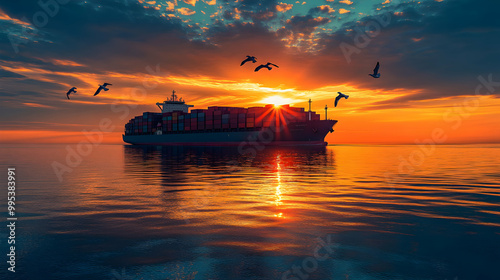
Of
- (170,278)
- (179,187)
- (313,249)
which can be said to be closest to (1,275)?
(170,278)

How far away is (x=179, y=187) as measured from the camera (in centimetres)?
1783

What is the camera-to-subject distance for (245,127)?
94188 millimetres

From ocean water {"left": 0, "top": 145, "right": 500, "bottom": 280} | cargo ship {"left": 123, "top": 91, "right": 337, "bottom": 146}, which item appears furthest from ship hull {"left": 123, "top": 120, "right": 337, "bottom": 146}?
ocean water {"left": 0, "top": 145, "right": 500, "bottom": 280}

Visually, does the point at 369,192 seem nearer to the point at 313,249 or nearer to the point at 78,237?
the point at 313,249

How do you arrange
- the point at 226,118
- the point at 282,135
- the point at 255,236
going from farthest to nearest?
the point at 226,118 → the point at 282,135 → the point at 255,236

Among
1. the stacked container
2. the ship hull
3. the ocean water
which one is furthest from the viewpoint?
the stacked container

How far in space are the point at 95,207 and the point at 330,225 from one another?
28.4ft

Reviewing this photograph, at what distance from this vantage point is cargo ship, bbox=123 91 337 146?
300 ft

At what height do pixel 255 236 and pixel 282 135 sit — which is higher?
pixel 282 135

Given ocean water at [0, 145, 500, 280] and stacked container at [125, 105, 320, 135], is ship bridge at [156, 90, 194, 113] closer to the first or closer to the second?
stacked container at [125, 105, 320, 135]

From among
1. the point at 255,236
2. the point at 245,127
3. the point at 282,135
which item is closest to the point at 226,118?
the point at 245,127

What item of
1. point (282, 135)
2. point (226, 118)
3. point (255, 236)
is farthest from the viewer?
point (226, 118)

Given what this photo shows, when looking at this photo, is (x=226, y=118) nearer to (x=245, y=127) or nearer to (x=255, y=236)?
(x=245, y=127)

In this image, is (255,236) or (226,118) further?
(226,118)
